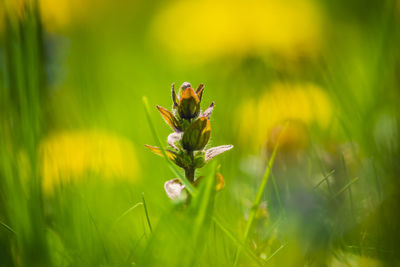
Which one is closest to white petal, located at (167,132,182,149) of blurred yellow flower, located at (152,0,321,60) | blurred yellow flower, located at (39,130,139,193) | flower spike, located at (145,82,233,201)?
flower spike, located at (145,82,233,201)

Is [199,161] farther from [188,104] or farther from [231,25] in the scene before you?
[231,25]

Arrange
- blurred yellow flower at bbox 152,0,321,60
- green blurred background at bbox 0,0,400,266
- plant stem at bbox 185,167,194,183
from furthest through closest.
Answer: blurred yellow flower at bbox 152,0,321,60
plant stem at bbox 185,167,194,183
green blurred background at bbox 0,0,400,266

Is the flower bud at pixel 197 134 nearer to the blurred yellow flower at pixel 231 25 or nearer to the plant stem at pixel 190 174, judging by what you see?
the plant stem at pixel 190 174

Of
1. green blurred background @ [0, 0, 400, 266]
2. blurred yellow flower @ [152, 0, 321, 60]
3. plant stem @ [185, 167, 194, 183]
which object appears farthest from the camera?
blurred yellow flower @ [152, 0, 321, 60]

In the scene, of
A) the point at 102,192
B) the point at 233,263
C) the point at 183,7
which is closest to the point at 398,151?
the point at 233,263

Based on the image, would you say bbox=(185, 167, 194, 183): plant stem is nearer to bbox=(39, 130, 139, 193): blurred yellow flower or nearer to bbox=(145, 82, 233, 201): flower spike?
bbox=(145, 82, 233, 201): flower spike

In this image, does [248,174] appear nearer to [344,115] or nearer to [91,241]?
[344,115]
